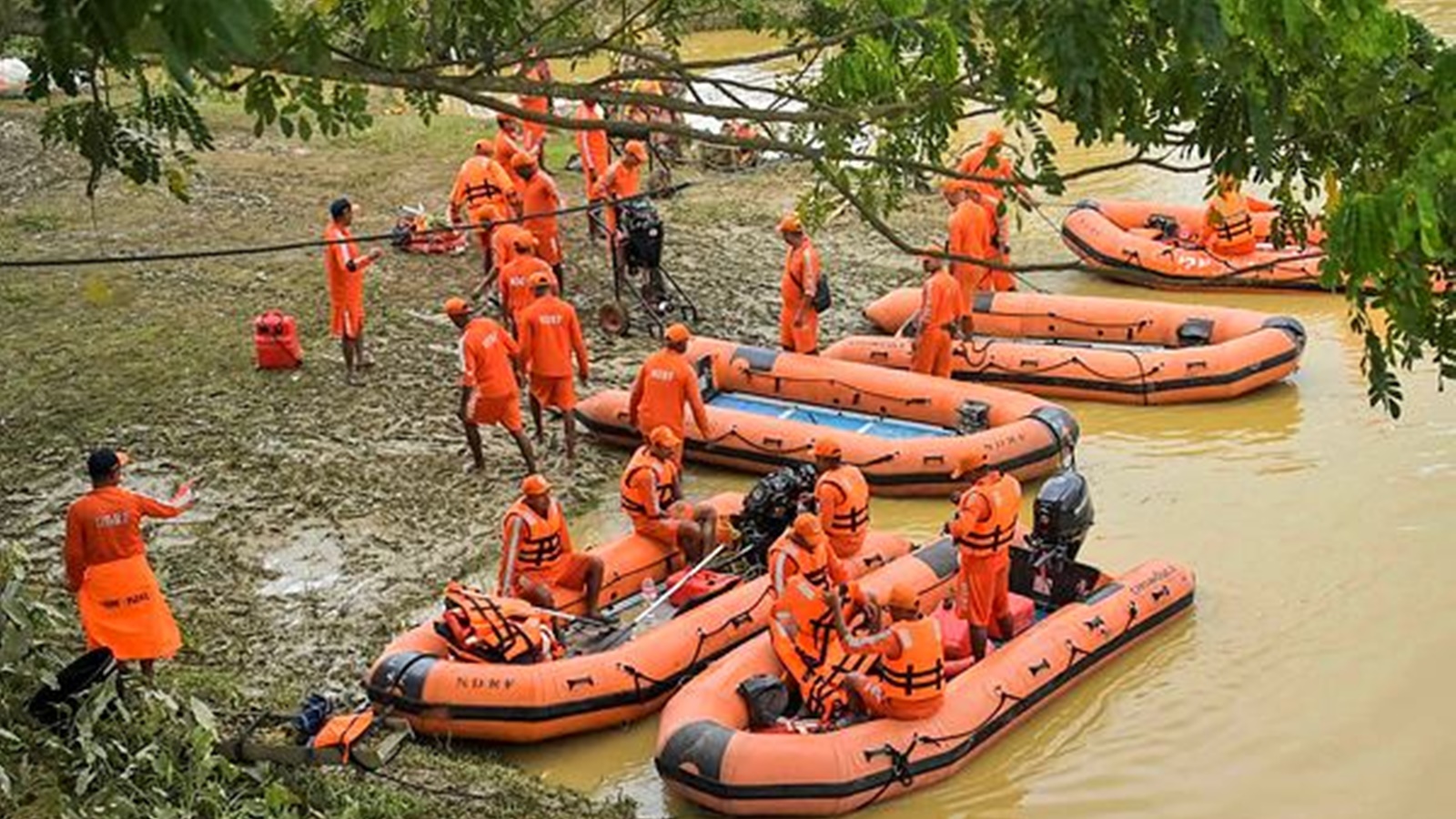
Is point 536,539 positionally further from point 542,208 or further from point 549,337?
→ point 542,208

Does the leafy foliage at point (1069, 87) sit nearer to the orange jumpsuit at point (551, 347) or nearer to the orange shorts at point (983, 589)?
the orange shorts at point (983, 589)

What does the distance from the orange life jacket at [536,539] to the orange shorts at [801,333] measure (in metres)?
4.01

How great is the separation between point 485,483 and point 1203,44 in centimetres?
783

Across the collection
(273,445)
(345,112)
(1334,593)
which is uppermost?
(345,112)

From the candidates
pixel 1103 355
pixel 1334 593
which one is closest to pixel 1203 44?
pixel 1334 593

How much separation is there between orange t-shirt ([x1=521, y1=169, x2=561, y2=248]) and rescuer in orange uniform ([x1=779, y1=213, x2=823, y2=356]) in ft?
5.78

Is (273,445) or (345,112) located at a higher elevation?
(345,112)

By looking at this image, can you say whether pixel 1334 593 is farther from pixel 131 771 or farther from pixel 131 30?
pixel 131 30

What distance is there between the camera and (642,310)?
1492 centimetres

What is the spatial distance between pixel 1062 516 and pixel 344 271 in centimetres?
514

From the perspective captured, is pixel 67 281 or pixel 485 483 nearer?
pixel 485 483

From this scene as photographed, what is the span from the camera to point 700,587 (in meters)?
10.3

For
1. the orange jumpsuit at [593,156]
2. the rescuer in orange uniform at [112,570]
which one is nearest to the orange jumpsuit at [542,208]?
the orange jumpsuit at [593,156]

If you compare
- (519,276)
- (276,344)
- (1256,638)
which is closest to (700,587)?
(1256,638)
